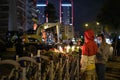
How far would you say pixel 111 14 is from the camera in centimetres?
3716

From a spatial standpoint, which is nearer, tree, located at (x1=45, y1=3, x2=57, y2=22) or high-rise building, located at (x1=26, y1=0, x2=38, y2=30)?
tree, located at (x1=45, y1=3, x2=57, y2=22)

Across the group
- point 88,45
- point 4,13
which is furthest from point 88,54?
point 4,13

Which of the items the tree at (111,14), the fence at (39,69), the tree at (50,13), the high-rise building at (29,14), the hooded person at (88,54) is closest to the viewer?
the fence at (39,69)

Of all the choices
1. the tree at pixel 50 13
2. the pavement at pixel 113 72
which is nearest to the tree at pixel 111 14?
the pavement at pixel 113 72

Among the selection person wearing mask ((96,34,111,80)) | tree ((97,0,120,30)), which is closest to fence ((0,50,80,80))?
person wearing mask ((96,34,111,80))

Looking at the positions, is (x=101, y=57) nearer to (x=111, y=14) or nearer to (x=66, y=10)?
(x=111, y=14)

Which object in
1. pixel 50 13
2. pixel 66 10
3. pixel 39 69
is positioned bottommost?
pixel 39 69

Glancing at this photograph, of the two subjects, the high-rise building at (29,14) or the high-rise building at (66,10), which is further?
the high-rise building at (66,10)

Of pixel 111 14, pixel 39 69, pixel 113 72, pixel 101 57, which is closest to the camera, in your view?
pixel 39 69

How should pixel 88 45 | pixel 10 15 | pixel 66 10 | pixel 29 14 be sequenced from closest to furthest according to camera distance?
pixel 88 45 < pixel 10 15 < pixel 29 14 < pixel 66 10

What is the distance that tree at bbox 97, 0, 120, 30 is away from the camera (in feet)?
116

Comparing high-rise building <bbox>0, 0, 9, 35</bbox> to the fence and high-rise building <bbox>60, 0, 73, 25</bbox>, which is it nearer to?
high-rise building <bbox>60, 0, 73, 25</bbox>

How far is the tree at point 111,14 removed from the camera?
116 feet

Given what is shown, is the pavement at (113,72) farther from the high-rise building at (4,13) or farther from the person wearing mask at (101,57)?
the high-rise building at (4,13)
